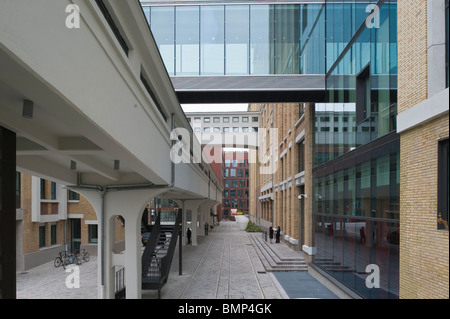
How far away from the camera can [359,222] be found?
12.4m

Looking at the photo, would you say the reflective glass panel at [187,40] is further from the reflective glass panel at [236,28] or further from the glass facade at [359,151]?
the glass facade at [359,151]

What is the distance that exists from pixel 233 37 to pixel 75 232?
17.0m

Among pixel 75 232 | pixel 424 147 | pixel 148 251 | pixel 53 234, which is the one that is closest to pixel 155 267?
pixel 148 251

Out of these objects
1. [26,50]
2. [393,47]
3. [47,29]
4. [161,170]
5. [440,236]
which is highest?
[393,47]

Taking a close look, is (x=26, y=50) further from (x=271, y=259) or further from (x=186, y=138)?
(x=271, y=259)

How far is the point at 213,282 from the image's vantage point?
55.2ft

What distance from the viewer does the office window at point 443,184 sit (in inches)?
273

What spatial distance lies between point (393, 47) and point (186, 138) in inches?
289

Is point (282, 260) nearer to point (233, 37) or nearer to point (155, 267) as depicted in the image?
point (155, 267)

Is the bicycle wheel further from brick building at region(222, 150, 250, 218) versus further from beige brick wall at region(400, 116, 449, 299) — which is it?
brick building at region(222, 150, 250, 218)

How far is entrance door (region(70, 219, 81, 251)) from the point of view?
26295mm

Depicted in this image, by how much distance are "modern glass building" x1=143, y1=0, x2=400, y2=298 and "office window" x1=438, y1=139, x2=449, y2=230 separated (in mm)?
2081

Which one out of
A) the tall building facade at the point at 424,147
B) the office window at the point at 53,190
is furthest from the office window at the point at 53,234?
the tall building facade at the point at 424,147
